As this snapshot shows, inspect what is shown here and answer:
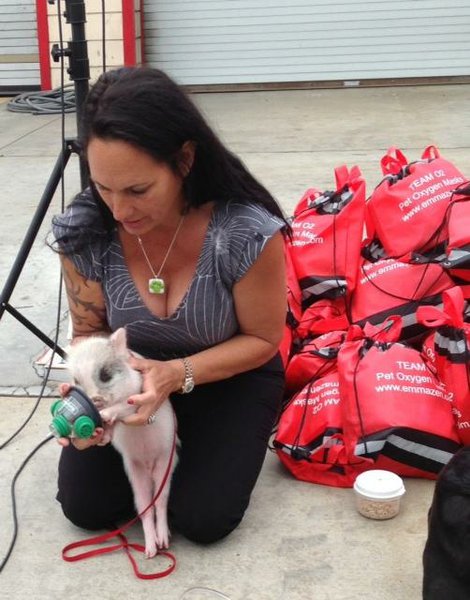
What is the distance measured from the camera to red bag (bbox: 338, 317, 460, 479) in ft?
8.91

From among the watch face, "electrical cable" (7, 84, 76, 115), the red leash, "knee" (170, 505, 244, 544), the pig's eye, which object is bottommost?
"electrical cable" (7, 84, 76, 115)

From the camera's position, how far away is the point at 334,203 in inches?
140

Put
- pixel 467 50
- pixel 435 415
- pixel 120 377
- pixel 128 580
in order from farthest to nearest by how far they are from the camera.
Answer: pixel 467 50 < pixel 435 415 < pixel 128 580 < pixel 120 377

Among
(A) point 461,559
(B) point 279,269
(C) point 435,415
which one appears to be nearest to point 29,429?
(B) point 279,269

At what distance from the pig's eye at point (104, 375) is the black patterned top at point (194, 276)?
13.4 inches

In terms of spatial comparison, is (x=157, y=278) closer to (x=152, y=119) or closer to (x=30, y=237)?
(x=152, y=119)

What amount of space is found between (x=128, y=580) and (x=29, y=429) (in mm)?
1003

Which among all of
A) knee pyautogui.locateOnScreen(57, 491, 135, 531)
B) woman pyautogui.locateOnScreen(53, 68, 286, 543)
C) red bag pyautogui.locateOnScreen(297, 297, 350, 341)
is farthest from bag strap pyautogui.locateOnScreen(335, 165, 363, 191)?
knee pyautogui.locateOnScreen(57, 491, 135, 531)

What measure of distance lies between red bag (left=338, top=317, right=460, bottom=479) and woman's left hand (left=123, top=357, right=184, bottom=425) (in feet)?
2.16

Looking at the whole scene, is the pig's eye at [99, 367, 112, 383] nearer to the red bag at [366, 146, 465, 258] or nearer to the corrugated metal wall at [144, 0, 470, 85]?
the red bag at [366, 146, 465, 258]

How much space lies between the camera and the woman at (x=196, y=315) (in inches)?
98.3

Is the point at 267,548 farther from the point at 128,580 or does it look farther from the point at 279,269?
the point at 279,269

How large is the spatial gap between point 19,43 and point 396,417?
9.53 meters

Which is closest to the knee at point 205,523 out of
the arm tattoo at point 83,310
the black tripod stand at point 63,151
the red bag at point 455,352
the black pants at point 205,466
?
the black pants at point 205,466
